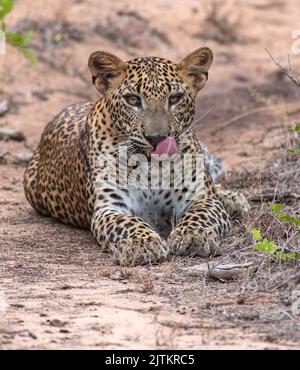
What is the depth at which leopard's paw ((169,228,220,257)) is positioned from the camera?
354 inches

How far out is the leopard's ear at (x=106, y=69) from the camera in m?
9.84

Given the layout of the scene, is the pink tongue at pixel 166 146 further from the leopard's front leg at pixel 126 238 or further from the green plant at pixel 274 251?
the green plant at pixel 274 251

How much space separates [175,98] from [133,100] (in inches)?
13.3

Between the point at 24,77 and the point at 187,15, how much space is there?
4568 mm

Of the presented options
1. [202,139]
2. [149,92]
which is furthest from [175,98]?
[202,139]

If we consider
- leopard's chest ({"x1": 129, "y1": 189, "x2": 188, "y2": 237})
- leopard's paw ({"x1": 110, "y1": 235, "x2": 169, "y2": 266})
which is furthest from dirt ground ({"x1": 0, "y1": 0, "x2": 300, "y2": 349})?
leopard's chest ({"x1": 129, "y1": 189, "x2": 188, "y2": 237})

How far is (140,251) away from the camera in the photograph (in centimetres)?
877

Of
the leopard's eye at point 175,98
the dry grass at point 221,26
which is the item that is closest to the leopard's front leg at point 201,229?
the leopard's eye at point 175,98

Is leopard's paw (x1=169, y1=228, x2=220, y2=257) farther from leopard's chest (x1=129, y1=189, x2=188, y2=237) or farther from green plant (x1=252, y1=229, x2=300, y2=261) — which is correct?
green plant (x1=252, y1=229, x2=300, y2=261)

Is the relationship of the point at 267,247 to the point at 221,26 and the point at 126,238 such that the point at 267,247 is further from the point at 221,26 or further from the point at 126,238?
the point at 221,26

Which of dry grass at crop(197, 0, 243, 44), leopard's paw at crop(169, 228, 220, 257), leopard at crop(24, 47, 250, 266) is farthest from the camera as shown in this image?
dry grass at crop(197, 0, 243, 44)

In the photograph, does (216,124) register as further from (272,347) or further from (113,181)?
(272,347)

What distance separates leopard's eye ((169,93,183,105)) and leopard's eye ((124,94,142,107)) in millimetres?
250
